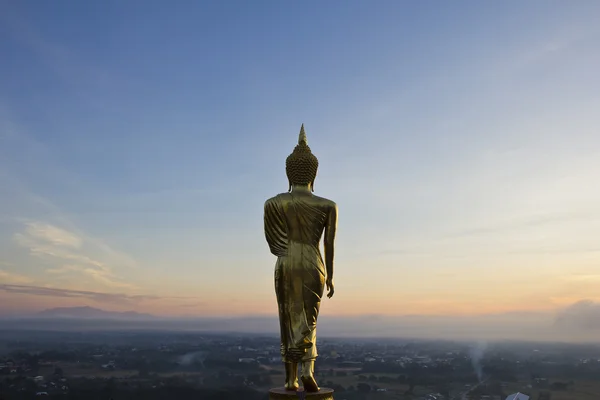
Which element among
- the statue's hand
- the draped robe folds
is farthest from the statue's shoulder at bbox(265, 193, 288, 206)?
the statue's hand

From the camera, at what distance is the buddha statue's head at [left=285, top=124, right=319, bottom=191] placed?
10547mm

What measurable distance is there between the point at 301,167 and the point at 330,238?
4.24ft

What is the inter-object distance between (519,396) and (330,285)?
11.5 metres

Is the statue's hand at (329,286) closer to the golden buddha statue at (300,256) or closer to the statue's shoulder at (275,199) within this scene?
the golden buddha statue at (300,256)

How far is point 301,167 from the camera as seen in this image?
34.6 feet

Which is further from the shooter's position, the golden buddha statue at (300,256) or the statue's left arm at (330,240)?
the statue's left arm at (330,240)

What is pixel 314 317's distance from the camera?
10.1 meters

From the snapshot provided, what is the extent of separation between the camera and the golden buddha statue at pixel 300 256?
32.8 feet

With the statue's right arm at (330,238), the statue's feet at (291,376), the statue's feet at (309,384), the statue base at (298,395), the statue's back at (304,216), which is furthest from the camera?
the statue's right arm at (330,238)

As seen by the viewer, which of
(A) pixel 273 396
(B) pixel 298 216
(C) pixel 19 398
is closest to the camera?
(A) pixel 273 396

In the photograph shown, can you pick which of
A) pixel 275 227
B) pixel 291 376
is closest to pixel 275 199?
pixel 275 227

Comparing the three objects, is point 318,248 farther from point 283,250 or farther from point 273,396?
point 273,396

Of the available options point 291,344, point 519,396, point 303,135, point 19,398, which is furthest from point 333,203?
point 19,398

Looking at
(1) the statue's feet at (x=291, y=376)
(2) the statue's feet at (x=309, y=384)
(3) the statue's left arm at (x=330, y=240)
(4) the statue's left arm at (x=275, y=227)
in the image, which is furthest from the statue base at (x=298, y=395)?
(4) the statue's left arm at (x=275, y=227)
